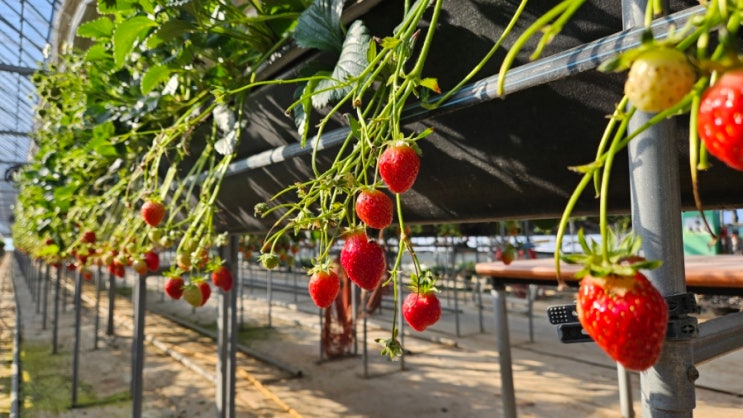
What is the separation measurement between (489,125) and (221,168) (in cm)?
65

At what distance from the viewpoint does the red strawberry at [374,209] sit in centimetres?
43

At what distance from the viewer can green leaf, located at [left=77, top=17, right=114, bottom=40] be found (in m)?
1.16

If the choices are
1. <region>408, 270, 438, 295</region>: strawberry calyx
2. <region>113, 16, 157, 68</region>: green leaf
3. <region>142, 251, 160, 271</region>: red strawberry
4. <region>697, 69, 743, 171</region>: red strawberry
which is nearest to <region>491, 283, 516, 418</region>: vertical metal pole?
<region>142, 251, 160, 271</region>: red strawberry

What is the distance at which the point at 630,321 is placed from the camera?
0.26 meters

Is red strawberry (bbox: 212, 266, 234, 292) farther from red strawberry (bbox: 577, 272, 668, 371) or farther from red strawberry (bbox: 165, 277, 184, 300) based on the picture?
red strawberry (bbox: 577, 272, 668, 371)

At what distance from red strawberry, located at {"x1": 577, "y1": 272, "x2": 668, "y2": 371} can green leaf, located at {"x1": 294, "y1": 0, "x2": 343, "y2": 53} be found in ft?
1.70

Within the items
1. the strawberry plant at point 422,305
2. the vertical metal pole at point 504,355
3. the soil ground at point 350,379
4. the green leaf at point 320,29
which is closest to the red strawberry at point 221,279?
the green leaf at point 320,29

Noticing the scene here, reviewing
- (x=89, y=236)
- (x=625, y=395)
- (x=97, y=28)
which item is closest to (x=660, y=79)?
(x=97, y=28)

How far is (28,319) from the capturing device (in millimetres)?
7281

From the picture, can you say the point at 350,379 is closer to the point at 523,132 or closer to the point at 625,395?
the point at 625,395

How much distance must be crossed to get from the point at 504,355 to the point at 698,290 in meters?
0.84

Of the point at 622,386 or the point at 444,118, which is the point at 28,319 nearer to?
the point at 622,386

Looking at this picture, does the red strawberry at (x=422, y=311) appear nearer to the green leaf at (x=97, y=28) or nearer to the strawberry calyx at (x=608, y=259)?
the strawberry calyx at (x=608, y=259)

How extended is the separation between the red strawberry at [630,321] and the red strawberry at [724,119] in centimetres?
10
